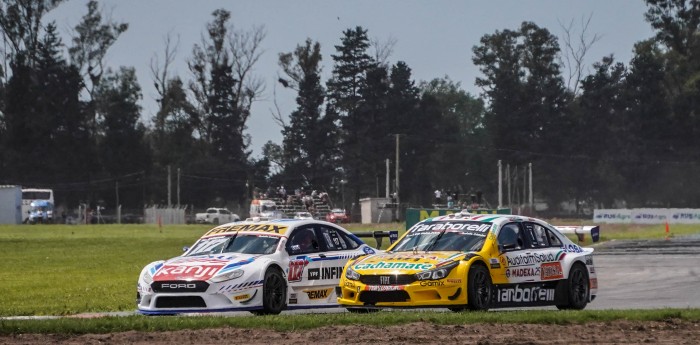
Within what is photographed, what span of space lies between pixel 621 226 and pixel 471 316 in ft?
189

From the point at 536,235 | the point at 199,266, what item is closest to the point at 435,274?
the point at 536,235

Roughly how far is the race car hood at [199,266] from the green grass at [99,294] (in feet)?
4.97

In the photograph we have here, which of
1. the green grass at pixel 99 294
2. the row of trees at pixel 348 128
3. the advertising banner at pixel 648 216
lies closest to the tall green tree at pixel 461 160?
the row of trees at pixel 348 128

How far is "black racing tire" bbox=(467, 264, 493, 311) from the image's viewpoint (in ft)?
54.6

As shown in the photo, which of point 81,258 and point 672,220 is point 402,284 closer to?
point 81,258

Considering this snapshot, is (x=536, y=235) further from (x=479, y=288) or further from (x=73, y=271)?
(x=73, y=271)

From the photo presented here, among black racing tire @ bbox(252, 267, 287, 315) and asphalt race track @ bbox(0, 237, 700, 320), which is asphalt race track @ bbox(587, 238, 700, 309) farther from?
black racing tire @ bbox(252, 267, 287, 315)

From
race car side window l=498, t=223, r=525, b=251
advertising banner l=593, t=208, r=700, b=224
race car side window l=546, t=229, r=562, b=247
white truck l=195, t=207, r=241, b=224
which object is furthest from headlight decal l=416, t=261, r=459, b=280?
white truck l=195, t=207, r=241, b=224

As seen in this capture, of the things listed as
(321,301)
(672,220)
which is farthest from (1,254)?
(672,220)

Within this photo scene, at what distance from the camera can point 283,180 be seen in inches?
4619

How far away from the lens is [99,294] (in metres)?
24.9

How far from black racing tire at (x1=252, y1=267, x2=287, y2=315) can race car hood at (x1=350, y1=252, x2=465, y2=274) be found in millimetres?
995

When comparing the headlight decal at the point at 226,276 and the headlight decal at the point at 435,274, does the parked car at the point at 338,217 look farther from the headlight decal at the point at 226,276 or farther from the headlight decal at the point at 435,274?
the headlight decal at the point at 435,274

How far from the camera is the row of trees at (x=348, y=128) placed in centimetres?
10919
